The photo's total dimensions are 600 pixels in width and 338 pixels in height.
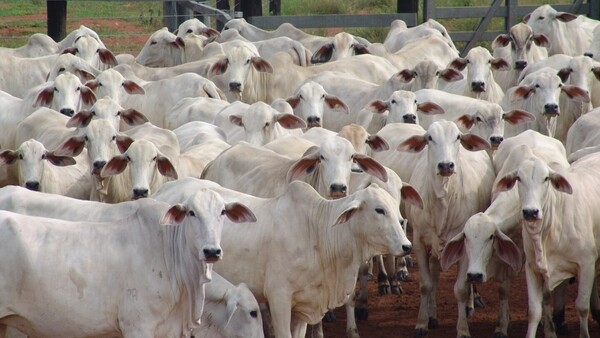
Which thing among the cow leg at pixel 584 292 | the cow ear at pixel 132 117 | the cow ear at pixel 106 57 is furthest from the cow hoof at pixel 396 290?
the cow ear at pixel 106 57

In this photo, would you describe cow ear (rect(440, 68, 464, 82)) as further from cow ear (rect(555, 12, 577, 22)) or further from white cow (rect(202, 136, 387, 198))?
white cow (rect(202, 136, 387, 198))

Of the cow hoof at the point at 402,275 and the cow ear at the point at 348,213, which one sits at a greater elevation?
the cow ear at the point at 348,213

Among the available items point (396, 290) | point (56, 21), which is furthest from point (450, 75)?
point (56, 21)

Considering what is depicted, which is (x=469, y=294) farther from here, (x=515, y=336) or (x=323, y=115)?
(x=323, y=115)

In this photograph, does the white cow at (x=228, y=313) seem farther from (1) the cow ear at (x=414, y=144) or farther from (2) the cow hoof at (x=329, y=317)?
(1) the cow ear at (x=414, y=144)

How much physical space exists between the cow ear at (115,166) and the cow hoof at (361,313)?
6.97 ft

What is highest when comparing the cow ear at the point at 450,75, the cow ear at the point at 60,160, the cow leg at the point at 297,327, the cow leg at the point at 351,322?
the cow ear at the point at 450,75

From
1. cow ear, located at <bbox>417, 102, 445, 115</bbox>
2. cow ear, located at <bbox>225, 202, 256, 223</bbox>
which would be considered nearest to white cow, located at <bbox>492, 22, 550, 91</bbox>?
cow ear, located at <bbox>417, 102, 445, 115</bbox>

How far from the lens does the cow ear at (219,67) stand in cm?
1410

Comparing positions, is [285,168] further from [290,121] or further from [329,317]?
[290,121]

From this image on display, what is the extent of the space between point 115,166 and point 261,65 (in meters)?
4.55

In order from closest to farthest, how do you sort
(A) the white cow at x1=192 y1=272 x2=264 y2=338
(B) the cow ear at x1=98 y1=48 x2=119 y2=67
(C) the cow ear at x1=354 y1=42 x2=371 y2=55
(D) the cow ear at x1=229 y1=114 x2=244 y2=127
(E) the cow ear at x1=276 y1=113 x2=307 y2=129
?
(A) the white cow at x1=192 y1=272 x2=264 y2=338 < (E) the cow ear at x1=276 y1=113 x2=307 y2=129 < (D) the cow ear at x1=229 y1=114 x2=244 y2=127 < (B) the cow ear at x1=98 y1=48 x2=119 y2=67 < (C) the cow ear at x1=354 y1=42 x2=371 y2=55

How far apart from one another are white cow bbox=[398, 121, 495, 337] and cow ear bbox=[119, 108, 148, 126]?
2.43m

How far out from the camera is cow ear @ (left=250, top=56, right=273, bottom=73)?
14.0 m
